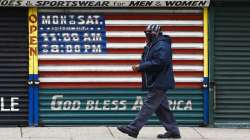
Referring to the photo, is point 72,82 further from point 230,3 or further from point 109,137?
point 230,3

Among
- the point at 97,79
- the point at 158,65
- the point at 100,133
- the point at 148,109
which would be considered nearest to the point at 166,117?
the point at 148,109

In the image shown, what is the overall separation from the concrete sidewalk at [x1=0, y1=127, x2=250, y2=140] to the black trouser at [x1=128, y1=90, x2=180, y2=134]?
27 centimetres

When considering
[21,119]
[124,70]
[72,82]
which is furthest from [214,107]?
[21,119]

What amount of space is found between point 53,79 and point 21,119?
0.84 metres

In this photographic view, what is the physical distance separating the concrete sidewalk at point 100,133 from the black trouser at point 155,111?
273 mm

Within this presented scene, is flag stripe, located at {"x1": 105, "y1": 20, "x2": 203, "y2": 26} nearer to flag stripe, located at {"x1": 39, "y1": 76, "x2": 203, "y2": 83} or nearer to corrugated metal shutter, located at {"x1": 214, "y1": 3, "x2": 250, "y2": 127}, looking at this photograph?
corrugated metal shutter, located at {"x1": 214, "y1": 3, "x2": 250, "y2": 127}

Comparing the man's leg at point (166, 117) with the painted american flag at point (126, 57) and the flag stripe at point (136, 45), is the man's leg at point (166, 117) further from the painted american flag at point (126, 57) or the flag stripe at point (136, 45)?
the flag stripe at point (136, 45)

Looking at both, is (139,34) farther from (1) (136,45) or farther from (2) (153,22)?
(2) (153,22)

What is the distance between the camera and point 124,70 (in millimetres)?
11492

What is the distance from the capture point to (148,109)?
33.5 ft

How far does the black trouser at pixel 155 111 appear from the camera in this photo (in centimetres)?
1021

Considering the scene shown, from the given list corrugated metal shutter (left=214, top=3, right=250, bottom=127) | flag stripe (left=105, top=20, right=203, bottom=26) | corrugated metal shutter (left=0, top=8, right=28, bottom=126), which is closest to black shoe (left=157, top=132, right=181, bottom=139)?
corrugated metal shutter (left=214, top=3, right=250, bottom=127)

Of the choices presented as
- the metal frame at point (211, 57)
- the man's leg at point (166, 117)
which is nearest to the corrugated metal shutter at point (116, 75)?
the metal frame at point (211, 57)

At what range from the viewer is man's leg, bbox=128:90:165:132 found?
10203mm
